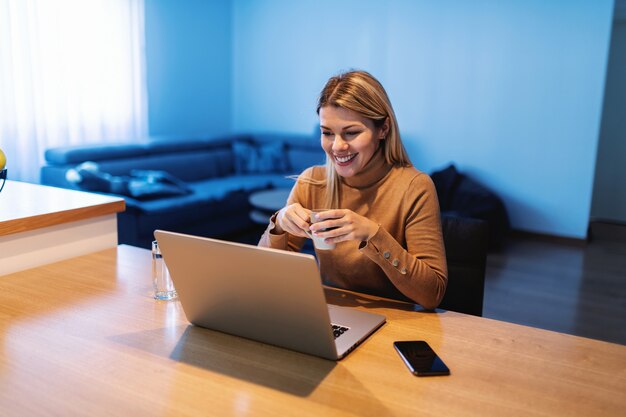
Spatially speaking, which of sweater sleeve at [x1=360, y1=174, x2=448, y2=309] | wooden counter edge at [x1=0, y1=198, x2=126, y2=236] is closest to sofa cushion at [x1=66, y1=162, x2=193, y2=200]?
wooden counter edge at [x1=0, y1=198, x2=126, y2=236]

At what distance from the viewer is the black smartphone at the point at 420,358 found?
99cm

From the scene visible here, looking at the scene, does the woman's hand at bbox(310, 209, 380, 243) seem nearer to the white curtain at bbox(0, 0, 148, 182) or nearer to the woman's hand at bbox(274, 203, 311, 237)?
the woman's hand at bbox(274, 203, 311, 237)

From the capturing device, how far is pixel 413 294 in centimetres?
131

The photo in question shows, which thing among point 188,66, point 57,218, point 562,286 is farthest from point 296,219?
point 188,66

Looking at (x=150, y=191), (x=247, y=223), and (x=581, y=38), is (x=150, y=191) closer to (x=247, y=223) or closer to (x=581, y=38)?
(x=247, y=223)

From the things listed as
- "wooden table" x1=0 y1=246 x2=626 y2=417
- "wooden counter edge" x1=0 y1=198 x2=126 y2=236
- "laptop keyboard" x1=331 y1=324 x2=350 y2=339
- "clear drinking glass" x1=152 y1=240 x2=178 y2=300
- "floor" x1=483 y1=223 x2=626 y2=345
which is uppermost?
"wooden counter edge" x1=0 y1=198 x2=126 y2=236

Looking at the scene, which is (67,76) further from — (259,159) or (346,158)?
(346,158)

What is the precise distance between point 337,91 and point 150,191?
290 cm

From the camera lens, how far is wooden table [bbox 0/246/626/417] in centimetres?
88

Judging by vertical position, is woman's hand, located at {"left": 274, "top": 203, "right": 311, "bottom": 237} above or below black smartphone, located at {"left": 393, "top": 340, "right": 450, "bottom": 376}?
above

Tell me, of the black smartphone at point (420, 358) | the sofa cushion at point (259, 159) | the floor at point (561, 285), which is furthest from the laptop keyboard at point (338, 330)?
the sofa cushion at point (259, 159)

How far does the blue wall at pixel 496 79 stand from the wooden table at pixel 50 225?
13.0 ft

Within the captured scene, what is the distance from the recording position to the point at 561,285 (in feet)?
12.2

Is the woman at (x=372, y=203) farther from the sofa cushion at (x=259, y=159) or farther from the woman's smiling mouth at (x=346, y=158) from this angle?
the sofa cushion at (x=259, y=159)
